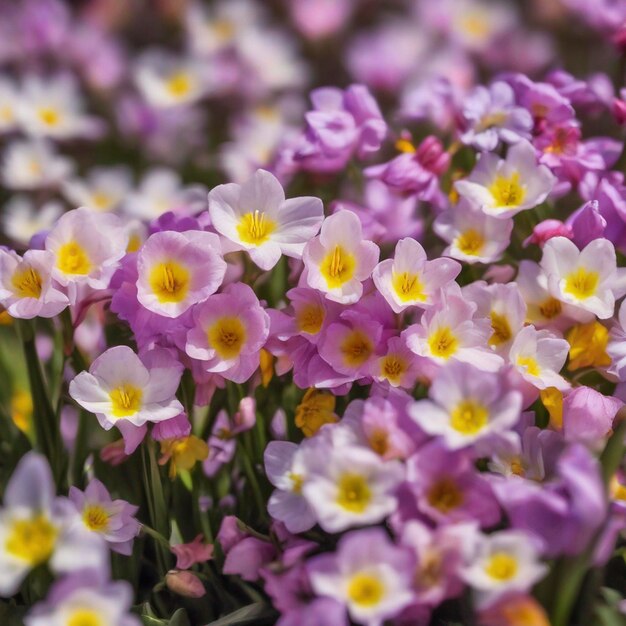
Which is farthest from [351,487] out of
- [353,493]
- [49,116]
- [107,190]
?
[49,116]

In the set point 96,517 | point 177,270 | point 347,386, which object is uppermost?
point 177,270

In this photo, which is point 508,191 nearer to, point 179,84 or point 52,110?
point 52,110

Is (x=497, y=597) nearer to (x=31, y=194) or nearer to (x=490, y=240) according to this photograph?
(x=490, y=240)

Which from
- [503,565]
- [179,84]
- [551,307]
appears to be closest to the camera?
[503,565]

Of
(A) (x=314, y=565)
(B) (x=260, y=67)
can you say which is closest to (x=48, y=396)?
(A) (x=314, y=565)

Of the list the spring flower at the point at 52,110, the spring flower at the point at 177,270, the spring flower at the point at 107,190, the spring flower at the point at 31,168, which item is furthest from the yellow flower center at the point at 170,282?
the spring flower at the point at 52,110

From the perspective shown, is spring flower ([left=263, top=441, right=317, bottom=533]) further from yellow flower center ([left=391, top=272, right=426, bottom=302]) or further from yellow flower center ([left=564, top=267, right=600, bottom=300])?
yellow flower center ([left=564, top=267, right=600, bottom=300])

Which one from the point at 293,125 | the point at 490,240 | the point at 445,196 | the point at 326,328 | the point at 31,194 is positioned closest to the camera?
the point at 326,328
